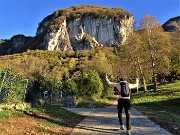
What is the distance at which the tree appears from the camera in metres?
44.2

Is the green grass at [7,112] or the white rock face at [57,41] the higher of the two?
the white rock face at [57,41]

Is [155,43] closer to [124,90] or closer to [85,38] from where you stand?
[124,90]

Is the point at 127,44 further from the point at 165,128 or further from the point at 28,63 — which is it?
the point at 28,63

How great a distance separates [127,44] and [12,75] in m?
34.3

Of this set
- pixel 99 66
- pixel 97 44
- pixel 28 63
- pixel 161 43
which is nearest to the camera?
pixel 161 43

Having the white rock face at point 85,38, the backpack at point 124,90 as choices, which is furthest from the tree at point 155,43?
the white rock face at point 85,38

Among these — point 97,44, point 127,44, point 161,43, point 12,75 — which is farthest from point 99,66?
point 97,44

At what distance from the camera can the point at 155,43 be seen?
44406 mm

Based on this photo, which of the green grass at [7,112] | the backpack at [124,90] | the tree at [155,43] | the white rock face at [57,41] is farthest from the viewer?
the white rock face at [57,41]

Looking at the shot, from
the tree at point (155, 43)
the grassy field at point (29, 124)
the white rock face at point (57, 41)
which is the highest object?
the white rock face at point (57, 41)

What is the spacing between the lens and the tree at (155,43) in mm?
44156

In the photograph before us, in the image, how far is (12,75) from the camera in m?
15.5

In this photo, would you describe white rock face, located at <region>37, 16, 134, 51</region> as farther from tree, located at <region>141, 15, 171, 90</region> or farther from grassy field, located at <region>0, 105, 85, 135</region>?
grassy field, located at <region>0, 105, 85, 135</region>

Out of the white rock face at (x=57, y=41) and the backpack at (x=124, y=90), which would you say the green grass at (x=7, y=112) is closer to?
the backpack at (x=124, y=90)
